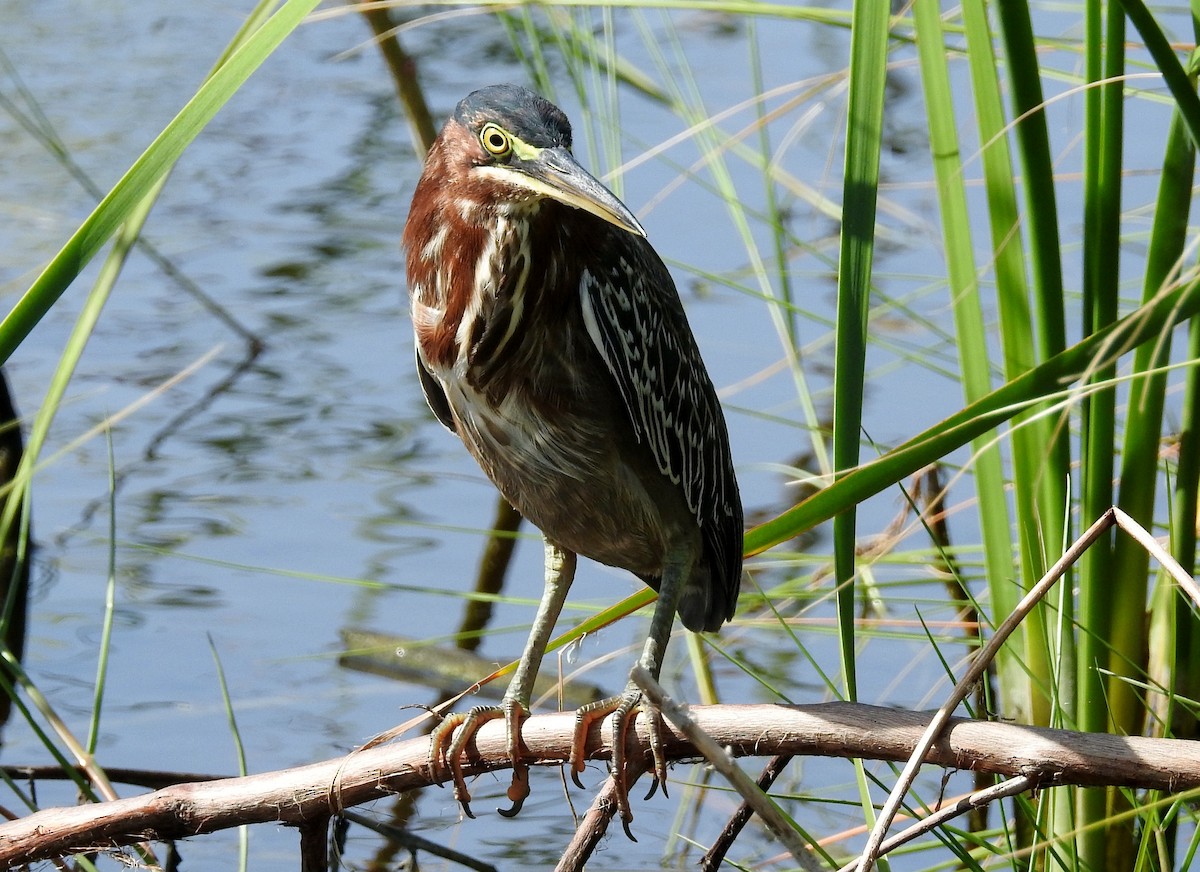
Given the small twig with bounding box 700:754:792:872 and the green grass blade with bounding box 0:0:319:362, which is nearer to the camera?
the green grass blade with bounding box 0:0:319:362

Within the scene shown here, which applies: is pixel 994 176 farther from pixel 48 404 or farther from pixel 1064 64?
pixel 1064 64

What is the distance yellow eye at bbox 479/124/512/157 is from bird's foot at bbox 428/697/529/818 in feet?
3.34

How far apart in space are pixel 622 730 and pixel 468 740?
30 centimetres

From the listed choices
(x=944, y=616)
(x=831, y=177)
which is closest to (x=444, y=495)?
(x=944, y=616)

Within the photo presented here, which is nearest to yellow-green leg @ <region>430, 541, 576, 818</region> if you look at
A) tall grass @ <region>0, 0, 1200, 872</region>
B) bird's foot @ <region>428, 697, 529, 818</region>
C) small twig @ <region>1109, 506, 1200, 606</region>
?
bird's foot @ <region>428, 697, 529, 818</region>

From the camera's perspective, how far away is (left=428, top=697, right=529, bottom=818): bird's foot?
8.98 ft

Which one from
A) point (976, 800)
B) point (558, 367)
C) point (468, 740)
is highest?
point (558, 367)

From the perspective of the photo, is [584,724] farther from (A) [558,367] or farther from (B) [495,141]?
(B) [495,141]

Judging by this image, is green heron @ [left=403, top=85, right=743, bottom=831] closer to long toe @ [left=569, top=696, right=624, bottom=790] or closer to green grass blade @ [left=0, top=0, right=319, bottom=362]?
long toe @ [left=569, top=696, right=624, bottom=790]

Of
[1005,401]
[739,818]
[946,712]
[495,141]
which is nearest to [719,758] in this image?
[946,712]

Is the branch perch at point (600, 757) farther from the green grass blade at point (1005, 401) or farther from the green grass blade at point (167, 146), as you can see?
the green grass blade at point (167, 146)

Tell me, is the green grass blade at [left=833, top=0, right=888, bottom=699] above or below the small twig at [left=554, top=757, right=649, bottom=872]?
above

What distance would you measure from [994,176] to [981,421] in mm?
736

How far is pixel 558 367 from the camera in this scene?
2.86 meters
